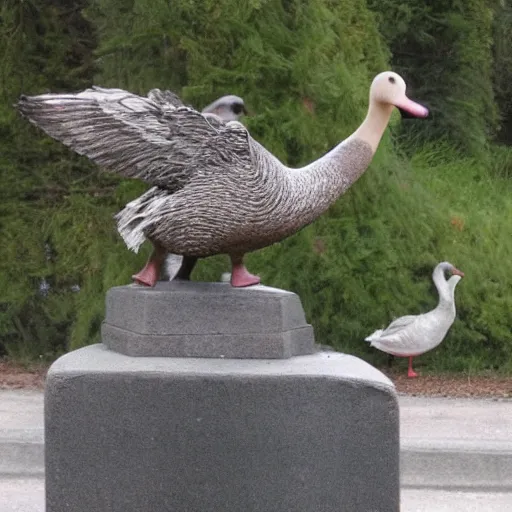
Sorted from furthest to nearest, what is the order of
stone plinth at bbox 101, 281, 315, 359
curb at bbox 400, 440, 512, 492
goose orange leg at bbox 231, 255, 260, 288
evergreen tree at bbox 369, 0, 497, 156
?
evergreen tree at bbox 369, 0, 497, 156 < curb at bbox 400, 440, 512, 492 < goose orange leg at bbox 231, 255, 260, 288 < stone plinth at bbox 101, 281, 315, 359

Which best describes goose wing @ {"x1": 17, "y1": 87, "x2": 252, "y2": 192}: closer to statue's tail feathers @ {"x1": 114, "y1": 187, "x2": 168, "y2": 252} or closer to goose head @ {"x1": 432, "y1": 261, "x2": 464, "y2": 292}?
statue's tail feathers @ {"x1": 114, "y1": 187, "x2": 168, "y2": 252}

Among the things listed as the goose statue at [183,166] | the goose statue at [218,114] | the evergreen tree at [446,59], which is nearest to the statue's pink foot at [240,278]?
the goose statue at [183,166]

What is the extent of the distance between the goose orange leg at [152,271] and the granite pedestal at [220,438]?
455mm

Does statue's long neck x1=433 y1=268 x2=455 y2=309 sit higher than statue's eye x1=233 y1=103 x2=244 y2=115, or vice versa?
statue's eye x1=233 y1=103 x2=244 y2=115

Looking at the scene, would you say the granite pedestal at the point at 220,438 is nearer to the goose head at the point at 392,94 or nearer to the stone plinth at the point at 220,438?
the stone plinth at the point at 220,438

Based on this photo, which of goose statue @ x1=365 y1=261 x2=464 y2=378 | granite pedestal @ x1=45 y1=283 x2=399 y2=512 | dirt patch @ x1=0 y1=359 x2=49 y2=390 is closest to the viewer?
granite pedestal @ x1=45 y1=283 x2=399 y2=512

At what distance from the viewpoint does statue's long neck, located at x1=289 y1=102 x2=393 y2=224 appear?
4840 millimetres

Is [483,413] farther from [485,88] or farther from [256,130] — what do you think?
[485,88]

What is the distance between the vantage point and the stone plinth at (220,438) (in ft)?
14.8

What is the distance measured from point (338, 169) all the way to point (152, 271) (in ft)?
3.12

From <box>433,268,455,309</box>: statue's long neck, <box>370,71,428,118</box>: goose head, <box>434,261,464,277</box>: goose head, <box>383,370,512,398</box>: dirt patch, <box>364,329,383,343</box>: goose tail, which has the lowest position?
<box>383,370,512,398</box>: dirt patch

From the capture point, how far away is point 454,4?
1457 cm

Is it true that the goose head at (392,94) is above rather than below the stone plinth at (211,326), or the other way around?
above

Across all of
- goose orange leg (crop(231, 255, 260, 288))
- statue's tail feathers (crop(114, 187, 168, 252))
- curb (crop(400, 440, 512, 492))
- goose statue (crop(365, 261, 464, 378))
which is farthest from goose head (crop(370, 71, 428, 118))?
goose statue (crop(365, 261, 464, 378))
